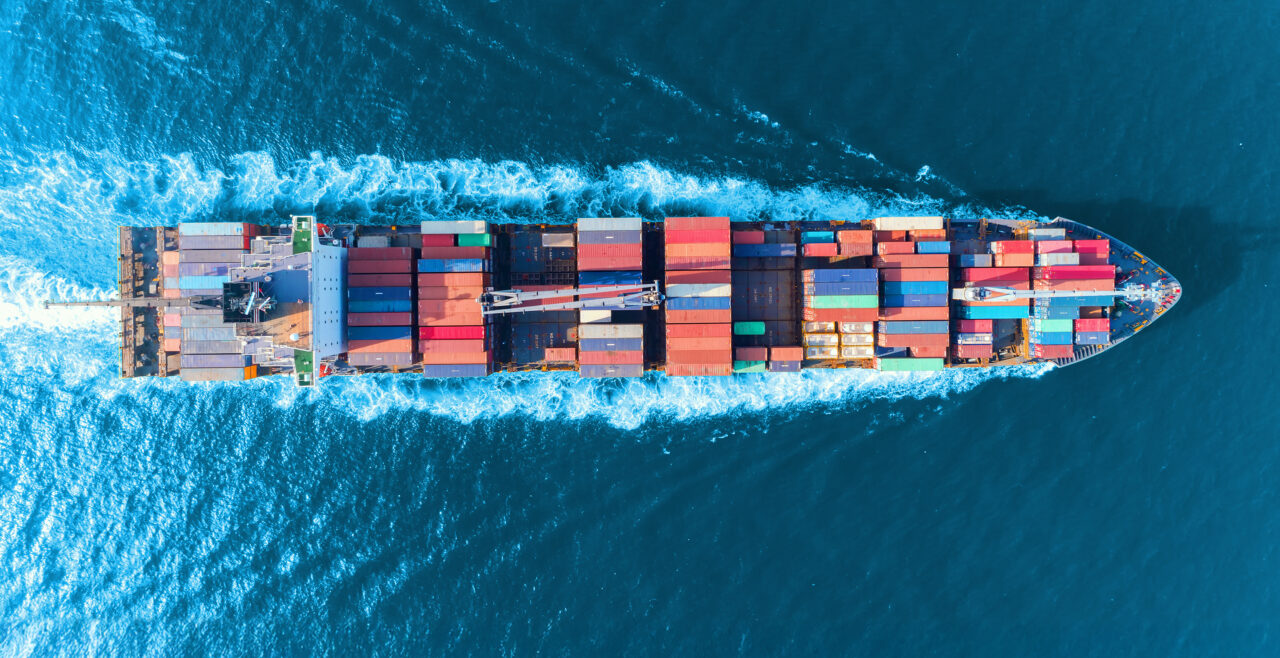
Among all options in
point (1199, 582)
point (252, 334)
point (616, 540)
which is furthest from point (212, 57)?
point (1199, 582)

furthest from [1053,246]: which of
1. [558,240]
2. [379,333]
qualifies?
[379,333]

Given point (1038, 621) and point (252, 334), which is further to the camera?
Result: point (1038, 621)

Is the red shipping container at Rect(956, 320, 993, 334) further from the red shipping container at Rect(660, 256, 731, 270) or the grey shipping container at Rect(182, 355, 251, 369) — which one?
the grey shipping container at Rect(182, 355, 251, 369)

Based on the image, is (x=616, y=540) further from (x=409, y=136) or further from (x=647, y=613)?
(x=409, y=136)

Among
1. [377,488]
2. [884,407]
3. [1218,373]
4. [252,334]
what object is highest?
[252,334]

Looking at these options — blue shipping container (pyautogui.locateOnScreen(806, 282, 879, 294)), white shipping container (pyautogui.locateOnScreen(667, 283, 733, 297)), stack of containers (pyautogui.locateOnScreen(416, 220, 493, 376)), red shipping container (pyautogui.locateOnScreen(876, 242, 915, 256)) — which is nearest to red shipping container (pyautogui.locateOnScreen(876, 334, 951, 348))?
blue shipping container (pyautogui.locateOnScreen(806, 282, 879, 294))

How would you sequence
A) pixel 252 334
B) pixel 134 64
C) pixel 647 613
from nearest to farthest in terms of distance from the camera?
pixel 252 334, pixel 647 613, pixel 134 64

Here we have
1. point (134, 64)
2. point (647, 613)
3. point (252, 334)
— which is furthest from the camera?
point (134, 64)

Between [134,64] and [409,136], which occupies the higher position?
[134,64]

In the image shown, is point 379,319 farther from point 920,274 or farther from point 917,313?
point 920,274
